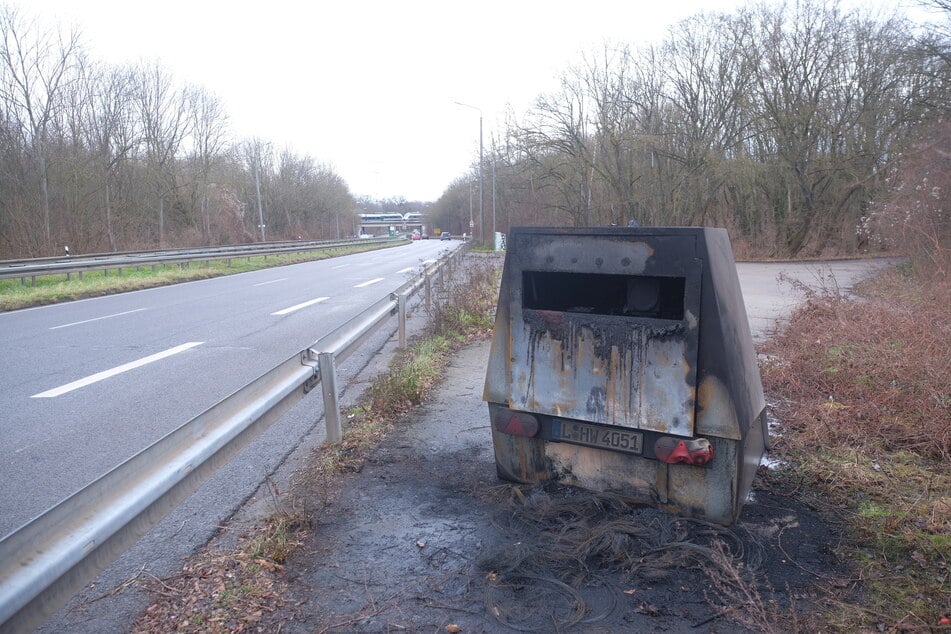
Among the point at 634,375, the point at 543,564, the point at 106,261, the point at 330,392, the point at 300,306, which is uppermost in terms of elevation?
the point at 634,375

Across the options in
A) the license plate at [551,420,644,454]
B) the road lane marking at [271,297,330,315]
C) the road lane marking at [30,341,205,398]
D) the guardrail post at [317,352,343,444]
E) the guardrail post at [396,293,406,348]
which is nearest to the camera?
the license plate at [551,420,644,454]

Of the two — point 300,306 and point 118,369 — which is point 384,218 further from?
point 118,369

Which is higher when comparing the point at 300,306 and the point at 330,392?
the point at 330,392

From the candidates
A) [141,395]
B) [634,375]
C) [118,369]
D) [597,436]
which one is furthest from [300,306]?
[634,375]

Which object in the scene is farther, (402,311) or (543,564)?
(402,311)

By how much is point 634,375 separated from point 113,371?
7064mm

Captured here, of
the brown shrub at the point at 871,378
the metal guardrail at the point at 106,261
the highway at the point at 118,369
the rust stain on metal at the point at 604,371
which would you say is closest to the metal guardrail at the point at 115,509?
the highway at the point at 118,369

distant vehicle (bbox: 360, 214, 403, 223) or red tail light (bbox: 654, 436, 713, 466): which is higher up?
distant vehicle (bbox: 360, 214, 403, 223)

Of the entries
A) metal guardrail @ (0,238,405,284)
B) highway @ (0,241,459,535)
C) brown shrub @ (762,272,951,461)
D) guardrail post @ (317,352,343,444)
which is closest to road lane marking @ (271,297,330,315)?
highway @ (0,241,459,535)

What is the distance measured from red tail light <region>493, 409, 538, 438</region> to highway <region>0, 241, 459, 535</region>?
1812 millimetres

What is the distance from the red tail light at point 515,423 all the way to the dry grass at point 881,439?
1675mm

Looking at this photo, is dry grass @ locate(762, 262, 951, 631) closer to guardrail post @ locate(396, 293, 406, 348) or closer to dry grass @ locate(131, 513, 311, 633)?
dry grass @ locate(131, 513, 311, 633)

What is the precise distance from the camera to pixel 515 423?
380 centimetres

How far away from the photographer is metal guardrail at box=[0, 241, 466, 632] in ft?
5.80
